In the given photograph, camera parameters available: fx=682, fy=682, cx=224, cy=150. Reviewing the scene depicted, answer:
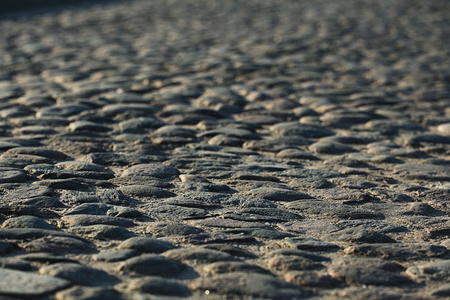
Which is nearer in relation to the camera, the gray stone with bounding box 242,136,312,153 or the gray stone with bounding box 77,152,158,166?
the gray stone with bounding box 77,152,158,166

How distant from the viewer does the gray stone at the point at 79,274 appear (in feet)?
7.53

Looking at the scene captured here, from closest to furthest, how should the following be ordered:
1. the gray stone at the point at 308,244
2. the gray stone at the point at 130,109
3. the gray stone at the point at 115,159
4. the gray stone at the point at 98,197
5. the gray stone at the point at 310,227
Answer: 1. the gray stone at the point at 308,244
2. the gray stone at the point at 310,227
3. the gray stone at the point at 98,197
4. the gray stone at the point at 115,159
5. the gray stone at the point at 130,109

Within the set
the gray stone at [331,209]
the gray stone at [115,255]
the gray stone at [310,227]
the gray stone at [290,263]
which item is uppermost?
the gray stone at [115,255]

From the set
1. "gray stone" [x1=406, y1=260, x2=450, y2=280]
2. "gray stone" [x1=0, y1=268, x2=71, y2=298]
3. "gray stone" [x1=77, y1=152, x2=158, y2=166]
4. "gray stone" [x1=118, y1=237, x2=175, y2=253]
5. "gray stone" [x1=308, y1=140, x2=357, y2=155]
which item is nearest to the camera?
"gray stone" [x1=0, y1=268, x2=71, y2=298]

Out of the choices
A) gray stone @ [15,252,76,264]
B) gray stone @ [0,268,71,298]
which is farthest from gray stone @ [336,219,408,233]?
gray stone @ [0,268,71,298]

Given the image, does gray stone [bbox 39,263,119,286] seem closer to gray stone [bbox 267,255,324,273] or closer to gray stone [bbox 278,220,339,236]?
gray stone [bbox 267,255,324,273]

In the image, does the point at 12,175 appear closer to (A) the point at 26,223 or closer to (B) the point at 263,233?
(A) the point at 26,223

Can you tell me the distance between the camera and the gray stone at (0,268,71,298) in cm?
213

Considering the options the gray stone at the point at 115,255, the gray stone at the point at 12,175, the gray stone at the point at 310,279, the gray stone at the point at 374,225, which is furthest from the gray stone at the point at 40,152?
the gray stone at the point at 310,279

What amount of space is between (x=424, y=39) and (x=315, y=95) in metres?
4.49

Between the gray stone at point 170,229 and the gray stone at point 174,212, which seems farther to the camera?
the gray stone at point 174,212

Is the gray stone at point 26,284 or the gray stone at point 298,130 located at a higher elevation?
the gray stone at point 26,284

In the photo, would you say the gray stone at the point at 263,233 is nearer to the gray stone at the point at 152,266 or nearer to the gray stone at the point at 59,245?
the gray stone at the point at 152,266

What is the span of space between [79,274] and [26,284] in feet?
0.66
